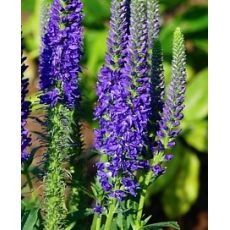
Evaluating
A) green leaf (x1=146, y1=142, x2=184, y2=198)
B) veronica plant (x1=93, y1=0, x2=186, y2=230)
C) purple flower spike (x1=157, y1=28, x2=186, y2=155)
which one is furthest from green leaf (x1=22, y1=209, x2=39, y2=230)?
green leaf (x1=146, y1=142, x2=184, y2=198)

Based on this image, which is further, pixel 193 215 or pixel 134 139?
pixel 193 215

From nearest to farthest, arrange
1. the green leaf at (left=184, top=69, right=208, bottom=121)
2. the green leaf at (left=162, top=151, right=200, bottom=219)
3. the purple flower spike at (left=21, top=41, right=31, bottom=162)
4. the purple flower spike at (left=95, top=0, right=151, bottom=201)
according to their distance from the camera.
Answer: the purple flower spike at (left=95, top=0, right=151, bottom=201), the purple flower spike at (left=21, top=41, right=31, bottom=162), the green leaf at (left=184, top=69, right=208, bottom=121), the green leaf at (left=162, top=151, right=200, bottom=219)

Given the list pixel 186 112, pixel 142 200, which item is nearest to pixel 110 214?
pixel 142 200

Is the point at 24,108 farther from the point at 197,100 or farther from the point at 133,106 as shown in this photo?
the point at 197,100

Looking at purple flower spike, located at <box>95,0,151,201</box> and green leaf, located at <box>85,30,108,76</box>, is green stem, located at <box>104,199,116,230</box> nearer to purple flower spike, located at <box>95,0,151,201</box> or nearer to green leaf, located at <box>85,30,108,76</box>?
purple flower spike, located at <box>95,0,151,201</box>

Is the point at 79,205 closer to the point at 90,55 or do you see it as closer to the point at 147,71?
the point at 147,71

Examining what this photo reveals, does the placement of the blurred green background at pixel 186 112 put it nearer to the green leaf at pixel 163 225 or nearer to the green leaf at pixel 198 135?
the green leaf at pixel 198 135
